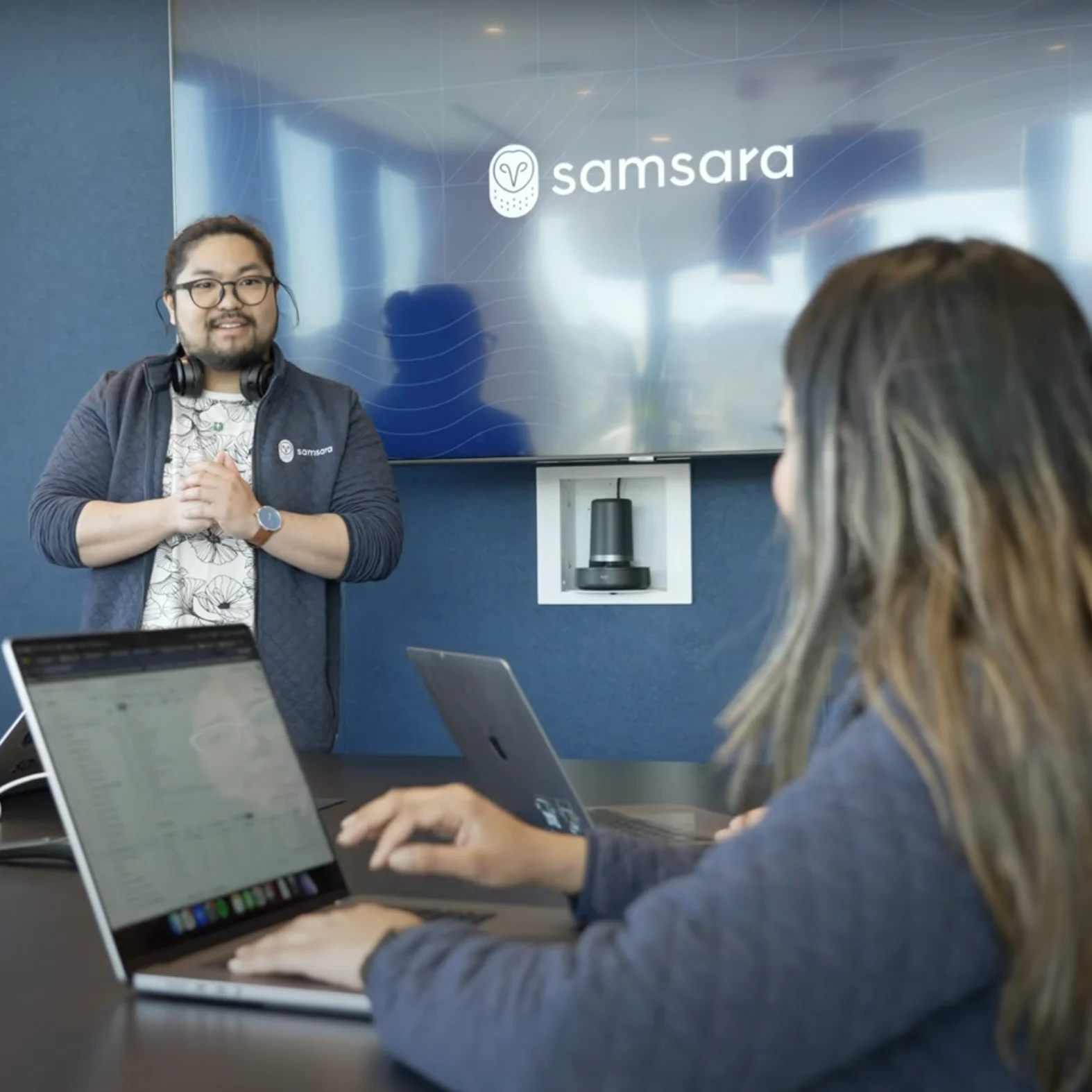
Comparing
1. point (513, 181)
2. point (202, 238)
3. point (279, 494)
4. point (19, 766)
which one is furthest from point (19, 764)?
point (513, 181)

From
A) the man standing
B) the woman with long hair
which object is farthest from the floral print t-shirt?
the woman with long hair

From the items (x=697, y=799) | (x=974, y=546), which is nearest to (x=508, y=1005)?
(x=974, y=546)

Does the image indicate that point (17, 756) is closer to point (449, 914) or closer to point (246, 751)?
point (246, 751)

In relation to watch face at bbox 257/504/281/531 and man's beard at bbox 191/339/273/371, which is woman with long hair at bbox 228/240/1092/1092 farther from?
man's beard at bbox 191/339/273/371

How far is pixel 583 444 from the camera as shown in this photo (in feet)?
9.73

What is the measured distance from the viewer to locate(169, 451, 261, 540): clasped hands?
2.23 meters

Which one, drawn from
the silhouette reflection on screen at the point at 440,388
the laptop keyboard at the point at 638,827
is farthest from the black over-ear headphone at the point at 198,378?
the laptop keyboard at the point at 638,827

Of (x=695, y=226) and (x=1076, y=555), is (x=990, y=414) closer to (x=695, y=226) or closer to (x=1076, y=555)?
(x=1076, y=555)

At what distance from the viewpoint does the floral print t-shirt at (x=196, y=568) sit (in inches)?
93.4

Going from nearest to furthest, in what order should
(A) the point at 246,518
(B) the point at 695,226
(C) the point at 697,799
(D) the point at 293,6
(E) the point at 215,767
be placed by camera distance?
(E) the point at 215,767 → (C) the point at 697,799 → (A) the point at 246,518 → (B) the point at 695,226 → (D) the point at 293,6

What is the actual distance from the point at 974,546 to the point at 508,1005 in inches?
13.3

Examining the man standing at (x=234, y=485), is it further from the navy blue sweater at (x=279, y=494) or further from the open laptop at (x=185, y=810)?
the open laptop at (x=185, y=810)

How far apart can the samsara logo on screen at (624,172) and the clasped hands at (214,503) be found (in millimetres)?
1074

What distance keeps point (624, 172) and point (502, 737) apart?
1843 mm
